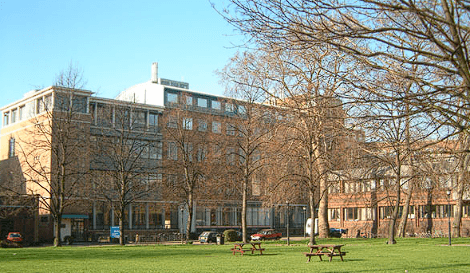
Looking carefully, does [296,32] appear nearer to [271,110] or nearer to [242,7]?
[242,7]

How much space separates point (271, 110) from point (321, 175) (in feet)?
23.6

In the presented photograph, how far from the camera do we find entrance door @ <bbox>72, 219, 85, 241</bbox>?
69625 mm

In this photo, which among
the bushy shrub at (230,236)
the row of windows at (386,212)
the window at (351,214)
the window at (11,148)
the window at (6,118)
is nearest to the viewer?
the bushy shrub at (230,236)

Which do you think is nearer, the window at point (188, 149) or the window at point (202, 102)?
the window at point (188, 149)

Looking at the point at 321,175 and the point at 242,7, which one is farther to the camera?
the point at 321,175

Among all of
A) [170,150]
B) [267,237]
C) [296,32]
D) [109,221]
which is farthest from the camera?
[109,221]

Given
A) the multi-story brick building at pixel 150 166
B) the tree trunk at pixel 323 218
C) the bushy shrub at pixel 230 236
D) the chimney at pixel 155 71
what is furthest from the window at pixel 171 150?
the chimney at pixel 155 71

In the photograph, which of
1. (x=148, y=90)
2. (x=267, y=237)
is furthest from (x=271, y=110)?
(x=148, y=90)

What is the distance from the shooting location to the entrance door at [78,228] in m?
69.6

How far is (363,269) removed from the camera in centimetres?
1948

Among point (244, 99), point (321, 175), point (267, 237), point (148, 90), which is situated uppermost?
point (148, 90)

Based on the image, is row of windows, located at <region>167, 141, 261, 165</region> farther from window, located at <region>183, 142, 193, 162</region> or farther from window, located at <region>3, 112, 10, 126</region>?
window, located at <region>3, 112, 10, 126</region>

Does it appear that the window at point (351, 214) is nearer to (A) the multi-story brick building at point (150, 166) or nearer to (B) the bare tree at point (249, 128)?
(A) the multi-story brick building at point (150, 166)

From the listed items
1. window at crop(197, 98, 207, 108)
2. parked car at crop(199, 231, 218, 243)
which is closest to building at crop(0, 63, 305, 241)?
window at crop(197, 98, 207, 108)
